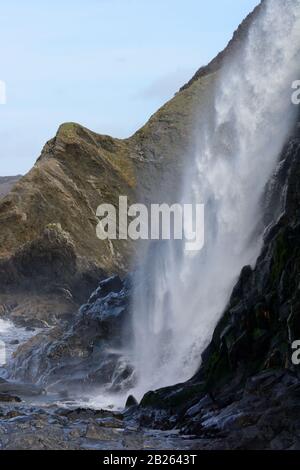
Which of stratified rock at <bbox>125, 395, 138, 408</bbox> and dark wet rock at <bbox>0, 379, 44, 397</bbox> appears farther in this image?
dark wet rock at <bbox>0, 379, 44, 397</bbox>

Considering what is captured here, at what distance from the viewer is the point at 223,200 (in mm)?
28406

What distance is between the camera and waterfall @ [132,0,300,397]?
78.0 feet

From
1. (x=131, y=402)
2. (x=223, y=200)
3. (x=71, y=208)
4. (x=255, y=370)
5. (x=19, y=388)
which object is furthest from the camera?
(x=71, y=208)

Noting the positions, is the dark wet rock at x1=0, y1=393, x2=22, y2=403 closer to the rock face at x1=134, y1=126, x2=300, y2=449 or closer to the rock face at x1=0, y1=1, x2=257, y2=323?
the rock face at x1=134, y1=126, x2=300, y2=449

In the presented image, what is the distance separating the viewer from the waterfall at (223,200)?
78.0 feet

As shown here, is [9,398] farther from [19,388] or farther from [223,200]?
[223,200]

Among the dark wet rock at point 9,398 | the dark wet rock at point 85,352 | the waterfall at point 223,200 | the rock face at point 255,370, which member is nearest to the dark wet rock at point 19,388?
the dark wet rock at point 85,352

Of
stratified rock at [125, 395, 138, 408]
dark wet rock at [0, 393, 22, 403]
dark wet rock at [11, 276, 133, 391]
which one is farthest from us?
dark wet rock at [11, 276, 133, 391]

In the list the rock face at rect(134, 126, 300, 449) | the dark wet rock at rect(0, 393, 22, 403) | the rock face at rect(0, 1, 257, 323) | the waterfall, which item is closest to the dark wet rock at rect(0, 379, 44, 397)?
the dark wet rock at rect(0, 393, 22, 403)

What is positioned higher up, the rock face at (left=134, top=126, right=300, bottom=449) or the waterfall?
the waterfall

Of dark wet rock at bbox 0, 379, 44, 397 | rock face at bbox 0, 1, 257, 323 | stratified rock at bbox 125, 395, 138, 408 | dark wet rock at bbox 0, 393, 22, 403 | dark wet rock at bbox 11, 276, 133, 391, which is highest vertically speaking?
rock face at bbox 0, 1, 257, 323

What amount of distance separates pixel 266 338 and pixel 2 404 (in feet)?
26.2

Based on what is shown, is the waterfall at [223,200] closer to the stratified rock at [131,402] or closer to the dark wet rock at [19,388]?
the stratified rock at [131,402]

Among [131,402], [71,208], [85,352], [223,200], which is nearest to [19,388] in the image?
[85,352]
